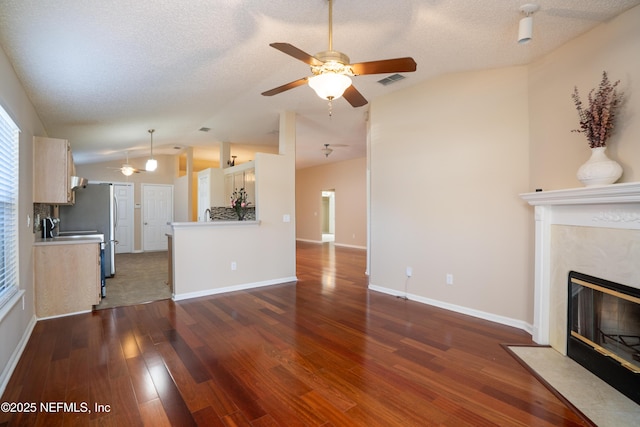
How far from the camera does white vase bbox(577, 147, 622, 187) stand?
2287 mm

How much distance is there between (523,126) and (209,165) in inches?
378

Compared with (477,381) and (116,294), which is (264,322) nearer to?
(477,381)

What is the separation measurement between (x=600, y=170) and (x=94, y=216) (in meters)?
6.91

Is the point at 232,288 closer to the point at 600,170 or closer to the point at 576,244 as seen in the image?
the point at 576,244

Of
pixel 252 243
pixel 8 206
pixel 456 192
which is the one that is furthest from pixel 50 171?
pixel 456 192

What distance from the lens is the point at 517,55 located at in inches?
121

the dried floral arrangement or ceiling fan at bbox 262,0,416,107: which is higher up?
ceiling fan at bbox 262,0,416,107

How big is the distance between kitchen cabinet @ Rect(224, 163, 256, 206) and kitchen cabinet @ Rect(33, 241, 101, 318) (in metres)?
2.66

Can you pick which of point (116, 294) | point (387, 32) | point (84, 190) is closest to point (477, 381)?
point (387, 32)

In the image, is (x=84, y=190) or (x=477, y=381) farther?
(x=84, y=190)

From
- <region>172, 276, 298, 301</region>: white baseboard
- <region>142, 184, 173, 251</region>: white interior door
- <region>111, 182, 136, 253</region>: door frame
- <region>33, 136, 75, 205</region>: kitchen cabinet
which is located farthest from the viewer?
<region>142, 184, 173, 251</region>: white interior door

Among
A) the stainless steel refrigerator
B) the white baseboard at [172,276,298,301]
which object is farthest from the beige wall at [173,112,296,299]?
the stainless steel refrigerator

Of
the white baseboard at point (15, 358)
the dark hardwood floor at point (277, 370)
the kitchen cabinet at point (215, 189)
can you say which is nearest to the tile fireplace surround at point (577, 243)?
the dark hardwood floor at point (277, 370)

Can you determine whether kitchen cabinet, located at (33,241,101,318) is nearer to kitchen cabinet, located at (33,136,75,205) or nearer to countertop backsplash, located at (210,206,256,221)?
kitchen cabinet, located at (33,136,75,205)
